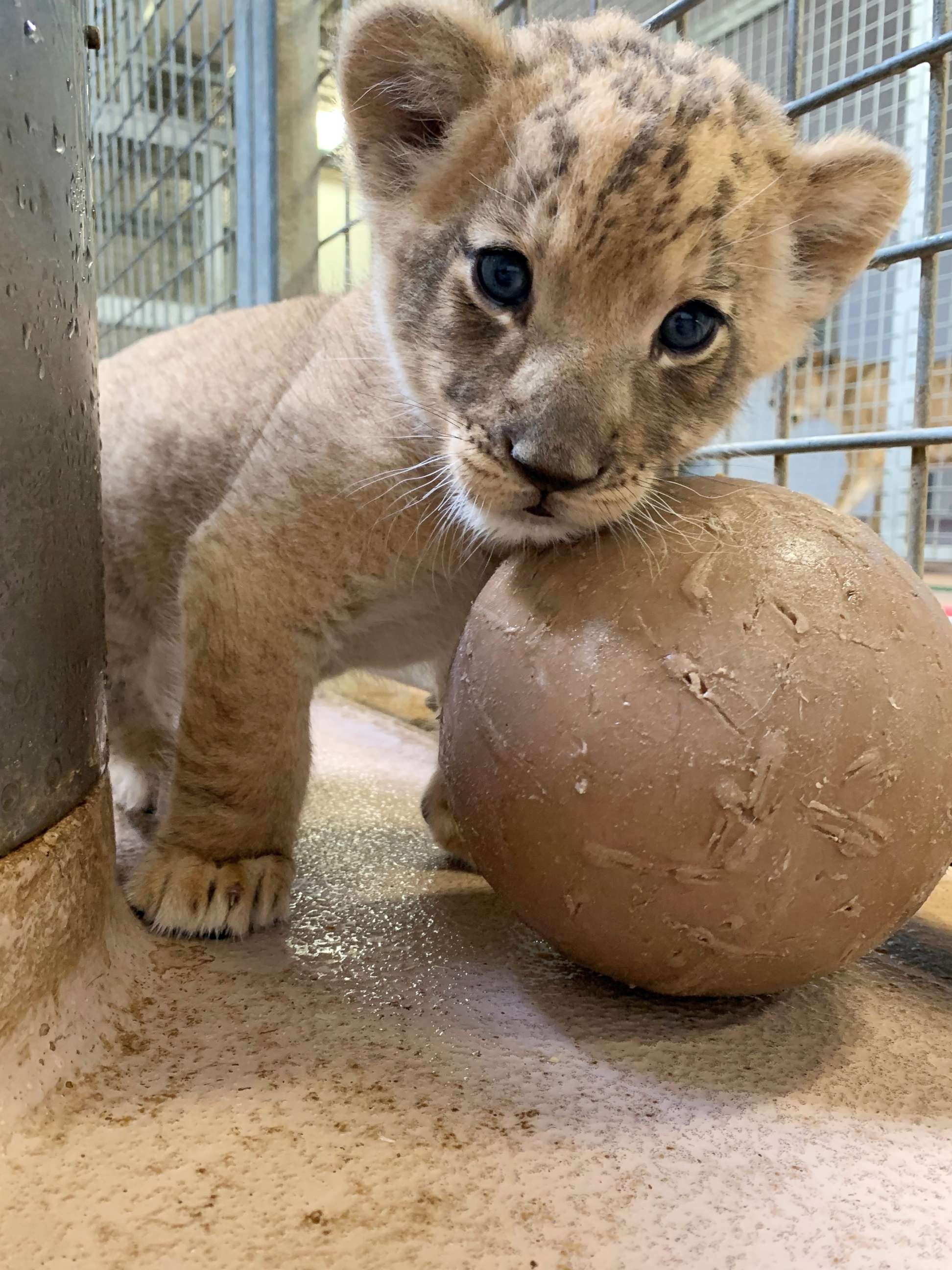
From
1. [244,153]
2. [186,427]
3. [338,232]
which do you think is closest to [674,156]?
[186,427]

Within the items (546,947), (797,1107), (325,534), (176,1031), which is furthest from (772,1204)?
(325,534)

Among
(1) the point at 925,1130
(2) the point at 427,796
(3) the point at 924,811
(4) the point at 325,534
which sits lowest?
(1) the point at 925,1130

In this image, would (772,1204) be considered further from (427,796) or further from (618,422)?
(427,796)

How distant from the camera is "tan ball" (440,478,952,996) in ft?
3.53

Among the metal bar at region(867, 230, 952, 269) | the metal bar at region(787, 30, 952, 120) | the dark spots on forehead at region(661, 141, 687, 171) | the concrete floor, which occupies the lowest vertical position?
the concrete floor

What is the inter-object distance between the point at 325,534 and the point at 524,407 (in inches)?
17.9

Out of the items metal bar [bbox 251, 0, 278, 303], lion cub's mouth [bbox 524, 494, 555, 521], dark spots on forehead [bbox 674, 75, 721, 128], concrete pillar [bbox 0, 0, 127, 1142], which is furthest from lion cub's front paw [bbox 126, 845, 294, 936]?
metal bar [bbox 251, 0, 278, 303]

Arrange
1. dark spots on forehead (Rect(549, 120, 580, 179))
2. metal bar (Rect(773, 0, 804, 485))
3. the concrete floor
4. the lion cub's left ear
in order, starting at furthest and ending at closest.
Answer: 1. metal bar (Rect(773, 0, 804, 485))
2. the lion cub's left ear
3. dark spots on forehead (Rect(549, 120, 580, 179))
4. the concrete floor

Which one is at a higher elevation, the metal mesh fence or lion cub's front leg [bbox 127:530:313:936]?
the metal mesh fence

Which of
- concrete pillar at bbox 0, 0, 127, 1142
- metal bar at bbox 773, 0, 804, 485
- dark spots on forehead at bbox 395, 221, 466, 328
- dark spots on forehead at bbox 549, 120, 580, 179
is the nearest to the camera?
concrete pillar at bbox 0, 0, 127, 1142

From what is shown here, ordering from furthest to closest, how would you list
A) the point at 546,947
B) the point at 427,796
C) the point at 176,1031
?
the point at 427,796 < the point at 546,947 < the point at 176,1031

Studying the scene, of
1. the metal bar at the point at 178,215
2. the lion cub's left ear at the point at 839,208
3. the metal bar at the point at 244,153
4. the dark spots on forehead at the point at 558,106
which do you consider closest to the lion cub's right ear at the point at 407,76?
the dark spots on forehead at the point at 558,106

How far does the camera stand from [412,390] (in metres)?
1.52

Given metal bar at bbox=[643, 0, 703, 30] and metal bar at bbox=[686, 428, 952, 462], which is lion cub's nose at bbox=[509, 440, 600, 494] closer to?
metal bar at bbox=[686, 428, 952, 462]
